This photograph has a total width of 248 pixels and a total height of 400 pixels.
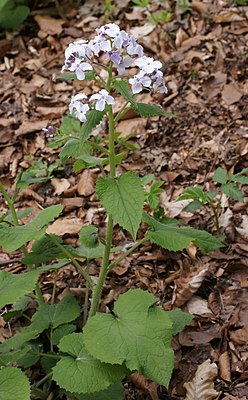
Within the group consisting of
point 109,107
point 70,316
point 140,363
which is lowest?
point 70,316

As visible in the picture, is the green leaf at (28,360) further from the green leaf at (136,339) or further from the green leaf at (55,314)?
the green leaf at (136,339)

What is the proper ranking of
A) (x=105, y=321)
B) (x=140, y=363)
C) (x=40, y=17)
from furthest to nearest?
(x=40, y=17)
(x=105, y=321)
(x=140, y=363)

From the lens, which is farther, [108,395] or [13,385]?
[108,395]

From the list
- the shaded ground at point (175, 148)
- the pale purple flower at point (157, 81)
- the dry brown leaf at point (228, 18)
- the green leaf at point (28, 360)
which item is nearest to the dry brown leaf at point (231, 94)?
the shaded ground at point (175, 148)

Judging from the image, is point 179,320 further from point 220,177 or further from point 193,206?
point 220,177

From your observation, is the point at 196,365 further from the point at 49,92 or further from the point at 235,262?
the point at 49,92

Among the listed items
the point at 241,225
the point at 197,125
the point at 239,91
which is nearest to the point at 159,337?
the point at 241,225

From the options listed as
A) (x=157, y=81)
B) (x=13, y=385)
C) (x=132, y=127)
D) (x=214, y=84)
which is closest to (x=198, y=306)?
(x=13, y=385)
